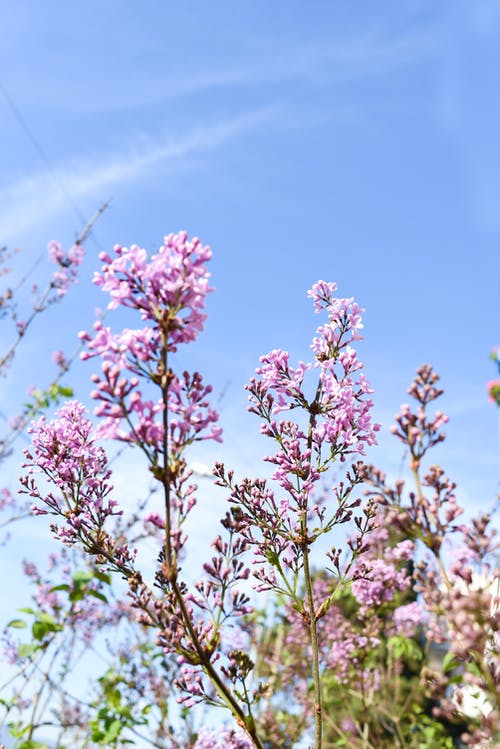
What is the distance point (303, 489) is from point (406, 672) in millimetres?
13070

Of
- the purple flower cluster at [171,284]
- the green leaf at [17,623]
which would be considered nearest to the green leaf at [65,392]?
the green leaf at [17,623]

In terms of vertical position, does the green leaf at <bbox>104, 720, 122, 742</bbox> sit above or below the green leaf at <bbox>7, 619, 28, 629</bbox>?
below

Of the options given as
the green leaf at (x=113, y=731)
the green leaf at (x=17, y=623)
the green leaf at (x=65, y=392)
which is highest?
the green leaf at (x=65, y=392)

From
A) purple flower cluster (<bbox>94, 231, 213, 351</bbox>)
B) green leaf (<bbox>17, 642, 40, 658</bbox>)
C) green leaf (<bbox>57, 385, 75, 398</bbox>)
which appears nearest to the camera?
purple flower cluster (<bbox>94, 231, 213, 351</bbox>)

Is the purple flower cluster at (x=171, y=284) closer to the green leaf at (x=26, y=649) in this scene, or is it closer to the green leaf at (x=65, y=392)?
the green leaf at (x=26, y=649)

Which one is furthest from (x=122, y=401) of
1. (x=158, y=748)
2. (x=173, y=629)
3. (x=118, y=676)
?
(x=118, y=676)

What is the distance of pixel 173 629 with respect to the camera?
2.12 meters

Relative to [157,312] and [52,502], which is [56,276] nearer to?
[52,502]

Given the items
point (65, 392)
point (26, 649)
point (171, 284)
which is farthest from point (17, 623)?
point (171, 284)

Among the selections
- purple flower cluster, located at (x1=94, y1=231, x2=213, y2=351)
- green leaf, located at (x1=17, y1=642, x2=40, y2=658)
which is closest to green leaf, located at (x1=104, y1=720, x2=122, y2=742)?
green leaf, located at (x1=17, y1=642, x2=40, y2=658)

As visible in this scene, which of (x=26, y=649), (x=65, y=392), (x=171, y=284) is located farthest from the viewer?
(x=65, y=392)

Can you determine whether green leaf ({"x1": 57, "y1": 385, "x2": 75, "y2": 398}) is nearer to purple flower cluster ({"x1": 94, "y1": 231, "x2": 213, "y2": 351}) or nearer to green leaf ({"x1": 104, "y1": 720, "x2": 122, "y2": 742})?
green leaf ({"x1": 104, "y1": 720, "x2": 122, "y2": 742})

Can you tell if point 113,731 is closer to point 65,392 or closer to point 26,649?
point 26,649

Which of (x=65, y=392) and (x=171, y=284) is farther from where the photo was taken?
(x=65, y=392)
